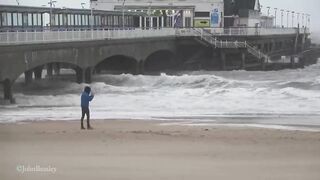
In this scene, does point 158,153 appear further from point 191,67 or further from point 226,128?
point 191,67

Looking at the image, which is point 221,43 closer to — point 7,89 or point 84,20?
point 84,20

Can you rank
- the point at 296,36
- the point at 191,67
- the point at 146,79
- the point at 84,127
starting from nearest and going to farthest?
the point at 84,127, the point at 146,79, the point at 191,67, the point at 296,36

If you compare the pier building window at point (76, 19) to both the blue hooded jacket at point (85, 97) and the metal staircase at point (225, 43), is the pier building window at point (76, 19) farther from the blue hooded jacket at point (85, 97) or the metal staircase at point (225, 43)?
the blue hooded jacket at point (85, 97)

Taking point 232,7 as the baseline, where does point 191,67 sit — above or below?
below

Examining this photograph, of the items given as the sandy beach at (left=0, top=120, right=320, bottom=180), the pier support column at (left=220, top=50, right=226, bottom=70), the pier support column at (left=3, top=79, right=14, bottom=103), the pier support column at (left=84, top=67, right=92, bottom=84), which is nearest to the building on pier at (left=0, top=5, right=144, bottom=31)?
the pier support column at (left=3, top=79, right=14, bottom=103)

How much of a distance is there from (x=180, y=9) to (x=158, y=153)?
67.4m

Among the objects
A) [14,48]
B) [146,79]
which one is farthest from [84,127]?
[146,79]

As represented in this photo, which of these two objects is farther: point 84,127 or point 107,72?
point 107,72

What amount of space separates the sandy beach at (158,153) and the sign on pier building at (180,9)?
196ft

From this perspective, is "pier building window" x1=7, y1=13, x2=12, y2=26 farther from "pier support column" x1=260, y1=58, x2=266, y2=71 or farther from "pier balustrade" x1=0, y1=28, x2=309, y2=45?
"pier support column" x1=260, y1=58, x2=266, y2=71

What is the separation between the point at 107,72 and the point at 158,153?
3888cm

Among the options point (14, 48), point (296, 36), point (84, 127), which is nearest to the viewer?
point (84, 127)

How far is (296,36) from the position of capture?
88.3 m

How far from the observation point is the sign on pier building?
78500 mm
